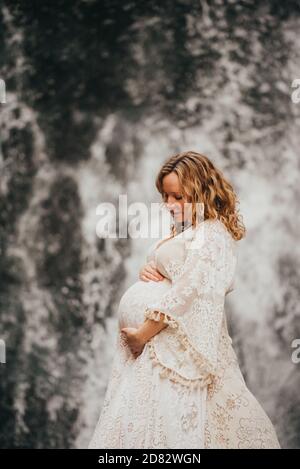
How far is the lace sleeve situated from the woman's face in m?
0.21

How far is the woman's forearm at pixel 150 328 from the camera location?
2.43m

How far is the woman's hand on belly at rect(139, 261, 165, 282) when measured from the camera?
262cm

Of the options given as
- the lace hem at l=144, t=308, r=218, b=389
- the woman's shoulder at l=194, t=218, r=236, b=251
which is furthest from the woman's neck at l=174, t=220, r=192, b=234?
the lace hem at l=144, t=308, r=218, b=389

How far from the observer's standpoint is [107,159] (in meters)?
4.74

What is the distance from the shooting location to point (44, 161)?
15.5 ft

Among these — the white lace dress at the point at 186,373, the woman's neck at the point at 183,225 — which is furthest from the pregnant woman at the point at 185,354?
the woman's neck at the point at 183,225

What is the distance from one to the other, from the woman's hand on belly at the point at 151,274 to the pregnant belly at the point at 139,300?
→ 17 mm

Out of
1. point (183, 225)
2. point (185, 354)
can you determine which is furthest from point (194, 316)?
point (183, 225)

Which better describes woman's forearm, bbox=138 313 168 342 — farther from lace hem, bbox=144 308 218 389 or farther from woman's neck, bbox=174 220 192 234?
woman's neck, bbox=174 220 192 234

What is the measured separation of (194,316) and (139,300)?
23 centimetres

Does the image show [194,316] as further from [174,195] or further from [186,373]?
[174,195]
